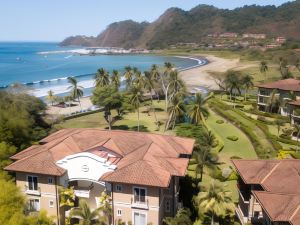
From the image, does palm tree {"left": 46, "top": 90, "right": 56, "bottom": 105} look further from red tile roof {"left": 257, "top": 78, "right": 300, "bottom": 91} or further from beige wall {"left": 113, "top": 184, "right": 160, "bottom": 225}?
beige wall {"left": 113, "top": 184, "right": 160, "bottom": 225}

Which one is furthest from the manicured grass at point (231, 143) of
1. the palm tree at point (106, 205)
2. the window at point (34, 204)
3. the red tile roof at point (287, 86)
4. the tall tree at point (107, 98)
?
the window at point (34, 204)

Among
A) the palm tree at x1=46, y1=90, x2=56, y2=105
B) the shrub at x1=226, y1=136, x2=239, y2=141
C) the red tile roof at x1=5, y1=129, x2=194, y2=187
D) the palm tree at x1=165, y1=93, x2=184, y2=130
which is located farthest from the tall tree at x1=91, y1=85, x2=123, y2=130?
the palm tree at x1=46, y1=90, x2=56, y2=105

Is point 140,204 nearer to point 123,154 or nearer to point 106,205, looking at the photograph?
point 106,205

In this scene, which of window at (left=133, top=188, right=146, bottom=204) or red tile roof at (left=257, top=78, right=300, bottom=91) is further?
red tile roof at (left=257, top=78, right=300, bottom=91)

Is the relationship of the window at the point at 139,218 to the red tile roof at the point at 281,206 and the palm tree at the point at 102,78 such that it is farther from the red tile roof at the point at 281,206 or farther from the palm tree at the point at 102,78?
the palm tree at the point at 102,78

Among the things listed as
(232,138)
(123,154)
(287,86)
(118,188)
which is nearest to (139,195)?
(118,188)

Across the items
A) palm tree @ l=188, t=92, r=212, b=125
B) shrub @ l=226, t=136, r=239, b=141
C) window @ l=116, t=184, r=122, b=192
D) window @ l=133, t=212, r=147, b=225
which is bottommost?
shrub @ l=226, t=136, r=239, b=141
